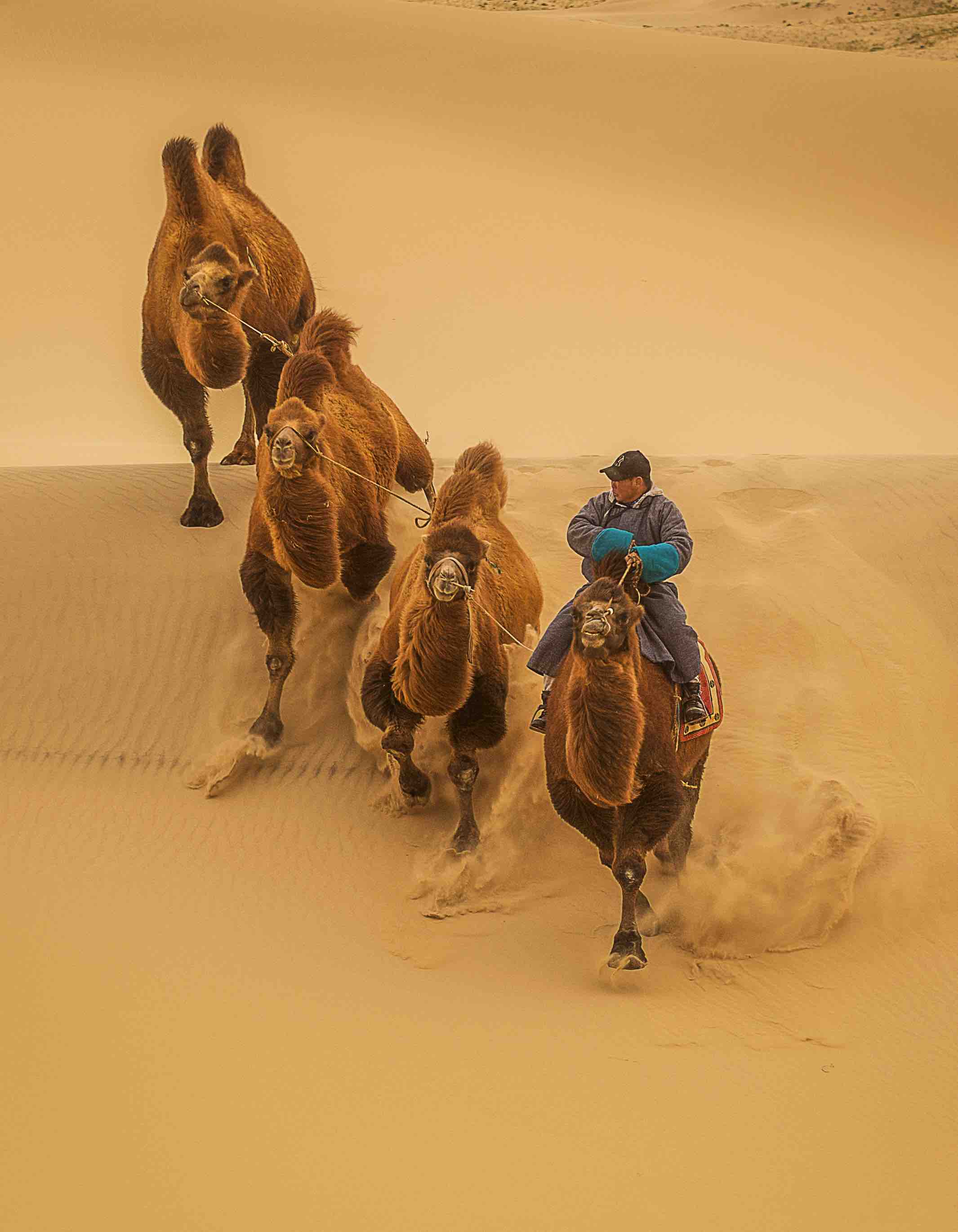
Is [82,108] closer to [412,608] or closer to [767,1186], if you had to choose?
[412,608]

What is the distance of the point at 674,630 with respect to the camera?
5957 millimetres

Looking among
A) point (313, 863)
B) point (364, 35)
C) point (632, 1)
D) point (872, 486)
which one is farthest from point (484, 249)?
point (632, 1)

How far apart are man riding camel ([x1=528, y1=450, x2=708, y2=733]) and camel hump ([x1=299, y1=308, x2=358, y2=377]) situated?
232cm

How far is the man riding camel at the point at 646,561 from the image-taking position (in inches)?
229

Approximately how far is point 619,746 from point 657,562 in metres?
0.89

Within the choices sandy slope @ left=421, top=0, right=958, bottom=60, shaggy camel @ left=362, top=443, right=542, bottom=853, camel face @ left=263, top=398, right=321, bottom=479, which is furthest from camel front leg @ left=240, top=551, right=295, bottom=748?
sandy slope @ left=421, top=0, right=958, bottom=60

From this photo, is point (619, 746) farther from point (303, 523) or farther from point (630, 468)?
point (303, 523)

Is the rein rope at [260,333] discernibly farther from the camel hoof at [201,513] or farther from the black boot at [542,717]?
the black boot at [542,717]

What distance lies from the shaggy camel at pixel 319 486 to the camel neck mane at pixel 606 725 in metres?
2.00

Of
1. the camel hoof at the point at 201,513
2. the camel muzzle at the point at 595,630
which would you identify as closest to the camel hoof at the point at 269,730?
the camel hoof at the point at 201,513

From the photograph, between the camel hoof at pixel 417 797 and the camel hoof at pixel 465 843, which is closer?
the camel hoof at pixel 465 843

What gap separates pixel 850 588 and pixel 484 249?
593 inches

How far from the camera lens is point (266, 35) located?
1142 inches

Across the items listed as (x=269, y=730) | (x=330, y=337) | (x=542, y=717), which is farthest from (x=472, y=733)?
(x=330, y=337)
